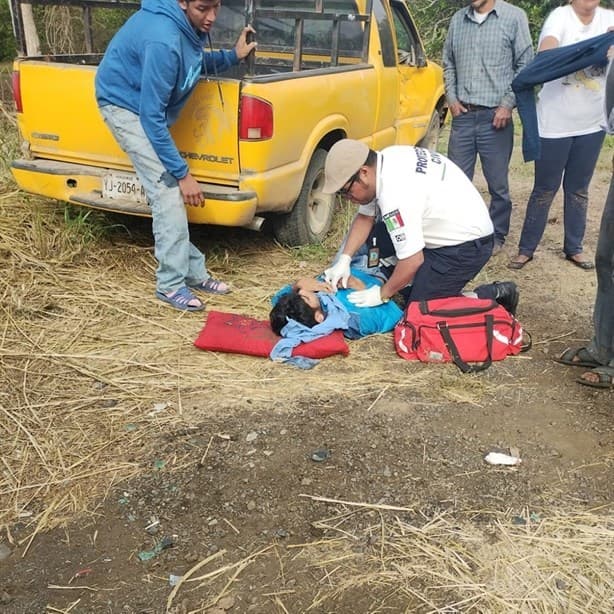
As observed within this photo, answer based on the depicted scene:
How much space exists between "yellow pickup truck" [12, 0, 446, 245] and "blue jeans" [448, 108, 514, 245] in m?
0.81

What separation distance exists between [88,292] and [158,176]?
3.27 ft

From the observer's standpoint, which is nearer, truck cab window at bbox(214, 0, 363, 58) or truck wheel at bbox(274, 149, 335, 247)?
truck wheel at bbox(274, 149, 335, 247)

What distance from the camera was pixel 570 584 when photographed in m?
2.32

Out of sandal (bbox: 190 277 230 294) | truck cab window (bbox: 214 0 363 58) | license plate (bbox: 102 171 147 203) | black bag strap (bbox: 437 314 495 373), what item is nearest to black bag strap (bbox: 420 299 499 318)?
black bag strap (bbox: 437 314 495 373)

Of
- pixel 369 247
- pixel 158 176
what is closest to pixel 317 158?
pixel 369 247

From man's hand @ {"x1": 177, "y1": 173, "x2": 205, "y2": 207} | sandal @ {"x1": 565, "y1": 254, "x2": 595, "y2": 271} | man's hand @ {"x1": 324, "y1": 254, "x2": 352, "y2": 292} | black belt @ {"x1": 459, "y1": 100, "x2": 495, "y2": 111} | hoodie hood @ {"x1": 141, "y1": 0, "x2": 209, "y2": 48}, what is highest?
hoodie hood @ {"x1": 141, "y1": 0, "x2": 209, "y2": 48}

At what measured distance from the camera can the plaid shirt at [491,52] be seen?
198 inches

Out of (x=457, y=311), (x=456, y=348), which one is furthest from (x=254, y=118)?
(x=456, y=348)

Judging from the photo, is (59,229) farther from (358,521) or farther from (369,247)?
(358,521)

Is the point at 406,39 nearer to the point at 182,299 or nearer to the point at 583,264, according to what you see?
the point at 583,264

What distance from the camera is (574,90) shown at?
4.84 m

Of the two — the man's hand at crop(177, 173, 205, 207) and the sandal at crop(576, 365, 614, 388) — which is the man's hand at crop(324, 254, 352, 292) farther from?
the sandal at crop(576, 365, 614, 388)

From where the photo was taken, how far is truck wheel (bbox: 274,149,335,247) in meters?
5.14

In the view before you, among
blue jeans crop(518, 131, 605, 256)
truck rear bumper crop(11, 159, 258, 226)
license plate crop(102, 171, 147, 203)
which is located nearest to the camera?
truck rear bumper crop(11, 159, 258, 226)
